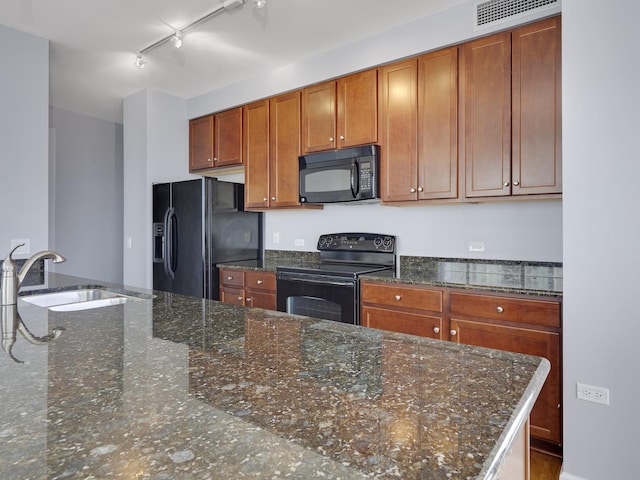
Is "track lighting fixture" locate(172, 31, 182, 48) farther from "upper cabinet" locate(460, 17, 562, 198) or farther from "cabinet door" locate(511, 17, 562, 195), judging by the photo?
"cabinet door" locate(511, 17, 562, 195)

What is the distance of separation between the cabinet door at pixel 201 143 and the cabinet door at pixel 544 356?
3.16 meters

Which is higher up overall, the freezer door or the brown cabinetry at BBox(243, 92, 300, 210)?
the brown cabinetry at BBox(243, 92, 300, 210)

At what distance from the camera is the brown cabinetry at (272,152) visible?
11.3ft

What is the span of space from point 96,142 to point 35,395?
5.07 meters

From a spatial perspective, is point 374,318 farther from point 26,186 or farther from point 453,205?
point 26,186

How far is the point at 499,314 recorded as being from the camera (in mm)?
2135

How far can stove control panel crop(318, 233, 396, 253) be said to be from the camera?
124 inches

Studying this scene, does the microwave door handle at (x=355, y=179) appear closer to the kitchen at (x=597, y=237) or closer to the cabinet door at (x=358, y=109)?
the cabinet door at (x=358, y=109)

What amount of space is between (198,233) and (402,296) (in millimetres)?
1975

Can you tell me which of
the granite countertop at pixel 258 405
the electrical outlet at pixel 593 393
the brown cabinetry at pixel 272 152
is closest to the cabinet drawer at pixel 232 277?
the brown cabinetry at pixel 272 152

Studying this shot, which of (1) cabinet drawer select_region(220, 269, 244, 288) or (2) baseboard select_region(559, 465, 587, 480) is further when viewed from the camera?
(1) cabinet drawer select_region(220, 269, 244, 288)

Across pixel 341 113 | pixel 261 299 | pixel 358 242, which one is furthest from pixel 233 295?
pixel 341 113

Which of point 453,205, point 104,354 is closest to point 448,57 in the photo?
point 453,205

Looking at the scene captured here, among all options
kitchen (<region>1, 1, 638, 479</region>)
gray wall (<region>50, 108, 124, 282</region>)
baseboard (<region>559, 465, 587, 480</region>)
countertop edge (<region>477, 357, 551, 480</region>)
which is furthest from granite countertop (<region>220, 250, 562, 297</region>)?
gray wall (<region>50, 108, 124, 282</region>)
